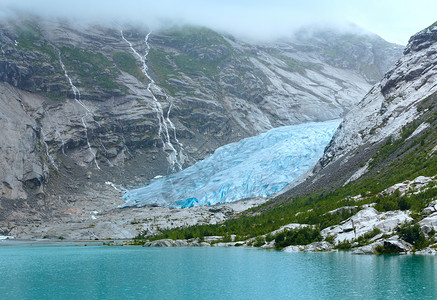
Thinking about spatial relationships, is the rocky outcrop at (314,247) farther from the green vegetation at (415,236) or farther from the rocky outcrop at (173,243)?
the rocky outcrop at (173,243)

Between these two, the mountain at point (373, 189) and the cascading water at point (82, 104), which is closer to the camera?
A: the mountain at point (373, 189)

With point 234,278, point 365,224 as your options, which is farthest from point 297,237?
point 234,278

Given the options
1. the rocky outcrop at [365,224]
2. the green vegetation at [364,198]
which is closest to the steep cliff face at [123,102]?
the green vegetation at [364,198]

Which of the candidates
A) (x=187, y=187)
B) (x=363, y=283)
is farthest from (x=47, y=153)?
(x=363, y=283)

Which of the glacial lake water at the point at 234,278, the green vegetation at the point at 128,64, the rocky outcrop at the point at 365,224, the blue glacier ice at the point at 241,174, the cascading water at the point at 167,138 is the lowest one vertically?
the glacial lake water at the point at 234,278

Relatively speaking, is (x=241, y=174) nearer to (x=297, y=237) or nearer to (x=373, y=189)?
(x=373, y=189)
